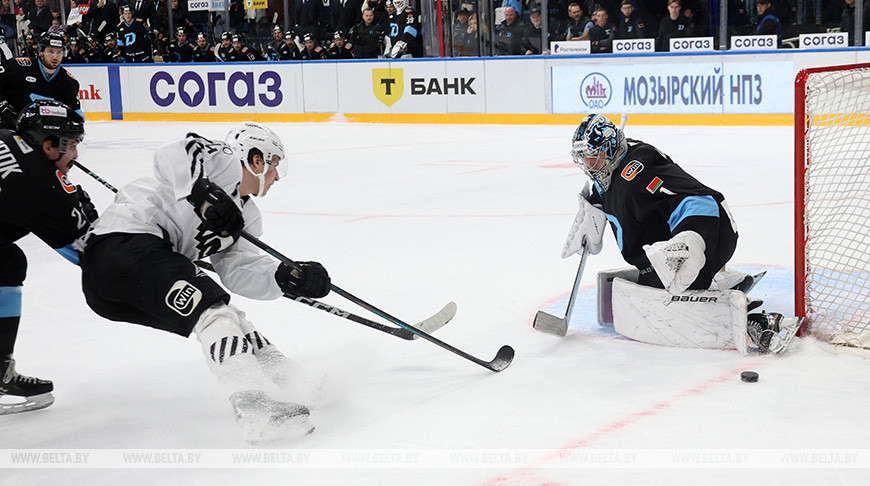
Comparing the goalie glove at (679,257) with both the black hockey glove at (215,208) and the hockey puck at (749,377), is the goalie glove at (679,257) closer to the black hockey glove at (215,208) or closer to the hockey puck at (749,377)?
the hockey puck at (749,377)

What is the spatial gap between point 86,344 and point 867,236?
296 cm

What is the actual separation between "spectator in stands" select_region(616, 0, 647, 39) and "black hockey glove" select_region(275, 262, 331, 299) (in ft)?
27.5

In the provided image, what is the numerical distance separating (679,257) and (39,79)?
450 cm

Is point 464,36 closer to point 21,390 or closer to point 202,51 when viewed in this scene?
point 202,51

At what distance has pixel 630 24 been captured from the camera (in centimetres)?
1026

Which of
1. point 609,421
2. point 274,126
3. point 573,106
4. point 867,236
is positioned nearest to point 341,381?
point 609,421

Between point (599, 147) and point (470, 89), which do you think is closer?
point (599, 147)

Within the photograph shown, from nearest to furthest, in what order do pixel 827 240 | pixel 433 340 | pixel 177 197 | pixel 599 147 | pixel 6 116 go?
pixel 177 197
pixel 433 340
pixel 599 147
pixel 827 240
pixel 6 116

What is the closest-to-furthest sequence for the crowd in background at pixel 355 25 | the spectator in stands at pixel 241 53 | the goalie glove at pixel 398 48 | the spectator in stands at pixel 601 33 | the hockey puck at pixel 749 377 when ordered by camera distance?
the hockey puck at pixel 749 377
the crowd in background at pixel 355 25
the spectator in stands at pixel 601 33
the goalie glove at pixel 398 48
the spectator in stands at pixel 241 53

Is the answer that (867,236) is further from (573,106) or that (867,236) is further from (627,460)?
(573,106)

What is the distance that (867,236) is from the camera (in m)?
3.83

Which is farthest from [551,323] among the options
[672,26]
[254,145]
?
[672,26]

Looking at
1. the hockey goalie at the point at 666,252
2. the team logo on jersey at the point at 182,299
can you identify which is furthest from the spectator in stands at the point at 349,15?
the team logo on jersey at the point at 182,299

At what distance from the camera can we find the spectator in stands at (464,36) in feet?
36.7
